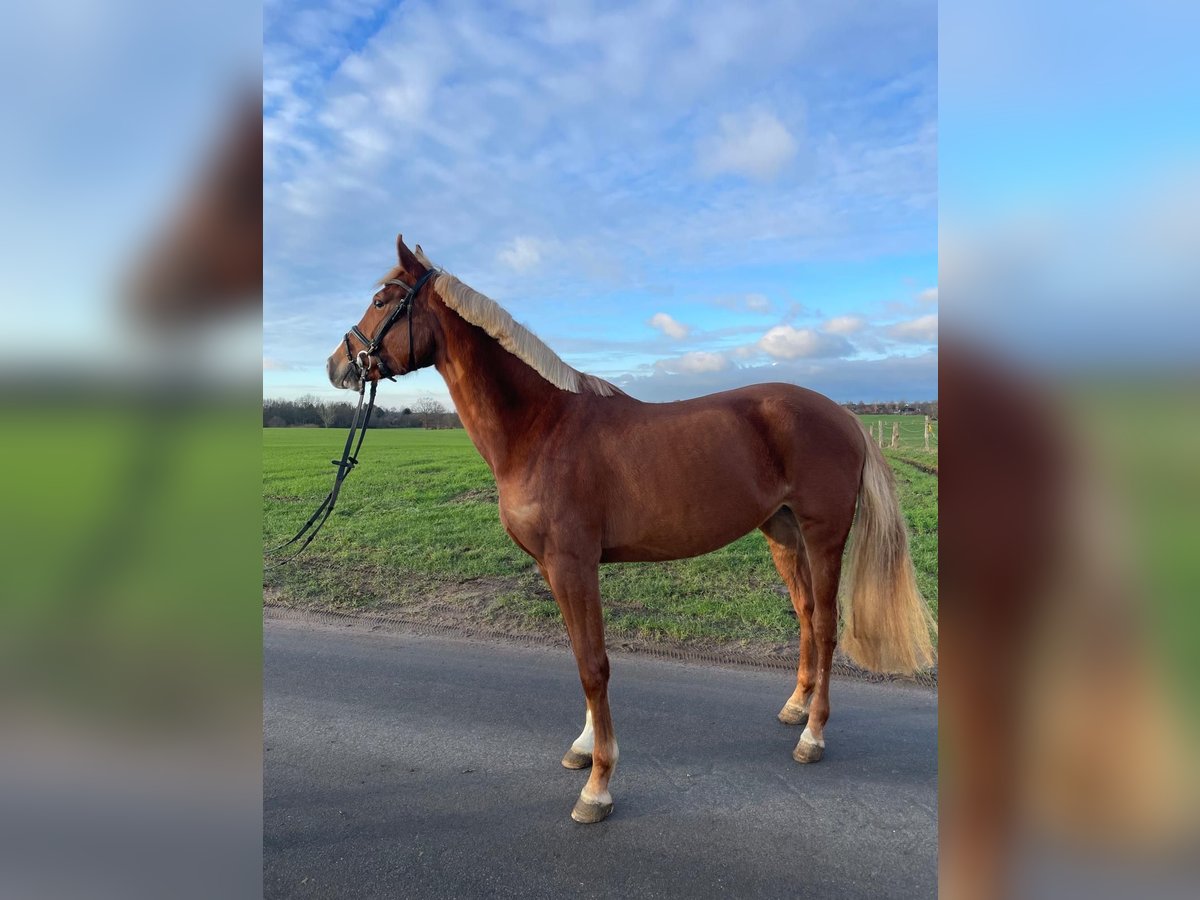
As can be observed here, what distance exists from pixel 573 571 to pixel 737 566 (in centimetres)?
388

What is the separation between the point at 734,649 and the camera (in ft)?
14.3

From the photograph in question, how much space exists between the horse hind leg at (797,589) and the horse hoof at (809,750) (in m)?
0.34

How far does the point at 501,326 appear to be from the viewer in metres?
2.90

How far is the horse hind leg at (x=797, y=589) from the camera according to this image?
3341 mm

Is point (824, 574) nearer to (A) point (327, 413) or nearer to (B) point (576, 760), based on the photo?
(B) point (576, 760)

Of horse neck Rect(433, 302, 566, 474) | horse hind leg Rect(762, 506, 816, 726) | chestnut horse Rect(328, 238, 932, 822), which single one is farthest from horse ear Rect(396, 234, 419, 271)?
horse hind leg Rect(762, 506, 816, 726)

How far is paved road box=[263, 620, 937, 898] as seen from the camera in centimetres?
221

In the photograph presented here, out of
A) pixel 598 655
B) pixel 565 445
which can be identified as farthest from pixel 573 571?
pixel 565 445

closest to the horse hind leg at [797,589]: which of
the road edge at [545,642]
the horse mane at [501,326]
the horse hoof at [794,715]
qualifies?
the horse hoof at [794,715]

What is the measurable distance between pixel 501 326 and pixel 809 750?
246 cm

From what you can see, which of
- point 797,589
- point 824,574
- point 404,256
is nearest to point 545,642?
point 797,589

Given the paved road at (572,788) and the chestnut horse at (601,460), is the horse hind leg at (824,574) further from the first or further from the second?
the paved road at (572,788)
